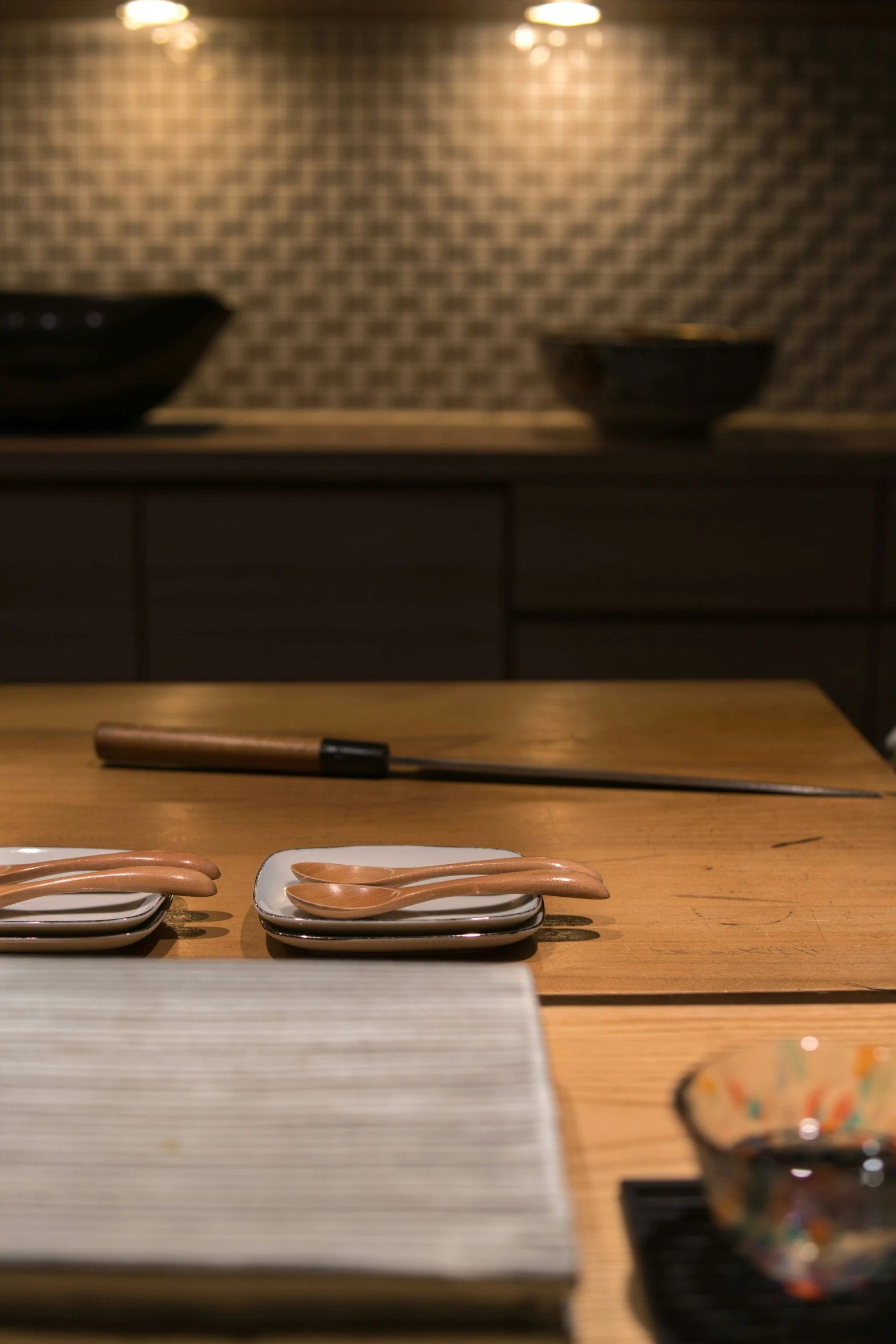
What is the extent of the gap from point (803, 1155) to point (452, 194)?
2403 mm

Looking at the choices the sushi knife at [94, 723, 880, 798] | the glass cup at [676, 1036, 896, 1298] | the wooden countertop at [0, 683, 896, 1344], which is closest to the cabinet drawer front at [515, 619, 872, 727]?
the wooden countertop at [0, 683, 896, 1344]

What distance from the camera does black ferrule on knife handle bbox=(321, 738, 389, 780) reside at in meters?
0.98

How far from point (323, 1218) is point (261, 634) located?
71.3 inches

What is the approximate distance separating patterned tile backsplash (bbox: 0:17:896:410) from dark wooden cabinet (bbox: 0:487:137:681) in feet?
2.01

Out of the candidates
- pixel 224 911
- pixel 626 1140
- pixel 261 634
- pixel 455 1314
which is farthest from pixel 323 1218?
pixel 261 634

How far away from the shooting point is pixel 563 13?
239 cm

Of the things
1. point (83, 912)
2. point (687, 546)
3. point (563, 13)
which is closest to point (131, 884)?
point (83, 912)

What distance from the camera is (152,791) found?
95 cm

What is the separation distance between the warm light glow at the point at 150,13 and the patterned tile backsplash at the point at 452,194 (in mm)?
82

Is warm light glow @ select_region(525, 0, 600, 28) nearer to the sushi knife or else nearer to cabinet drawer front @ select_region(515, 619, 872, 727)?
cabinet drawer front @ select_region(515, 619, 872, 727)

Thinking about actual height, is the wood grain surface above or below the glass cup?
below

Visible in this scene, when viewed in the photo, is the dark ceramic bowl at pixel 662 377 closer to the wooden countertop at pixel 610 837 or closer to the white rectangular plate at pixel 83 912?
the wooden countertop at pixel 610 837

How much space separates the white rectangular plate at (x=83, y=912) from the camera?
68 cm

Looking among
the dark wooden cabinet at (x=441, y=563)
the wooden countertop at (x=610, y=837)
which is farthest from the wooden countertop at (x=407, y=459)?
the wooden countertop at (x=610, y=837)
